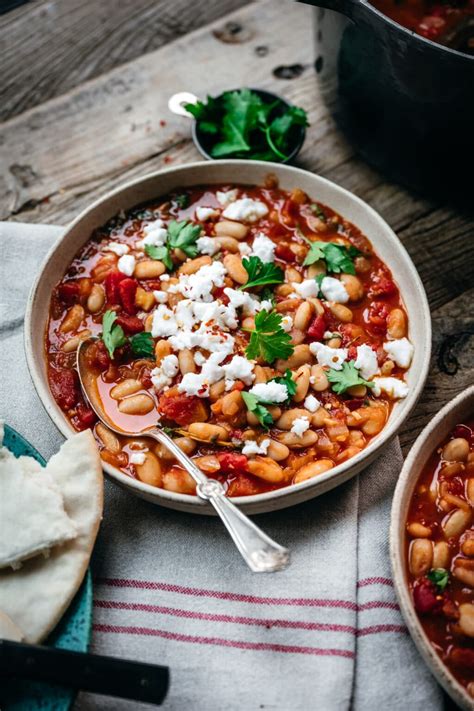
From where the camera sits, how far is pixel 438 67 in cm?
251

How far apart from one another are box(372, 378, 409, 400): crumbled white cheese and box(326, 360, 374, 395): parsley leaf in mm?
24

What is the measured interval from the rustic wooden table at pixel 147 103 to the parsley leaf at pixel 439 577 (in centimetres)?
98

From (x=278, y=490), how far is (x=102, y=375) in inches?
31.6

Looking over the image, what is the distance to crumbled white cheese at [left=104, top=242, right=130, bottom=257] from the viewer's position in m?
2.95

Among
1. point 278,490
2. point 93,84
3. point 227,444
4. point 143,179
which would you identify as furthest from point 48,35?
point 278,490

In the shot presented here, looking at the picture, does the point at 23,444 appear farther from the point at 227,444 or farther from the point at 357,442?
the point at 357,442

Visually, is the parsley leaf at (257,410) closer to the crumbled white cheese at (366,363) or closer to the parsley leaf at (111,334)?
the crumbled white cheese at (366,363)

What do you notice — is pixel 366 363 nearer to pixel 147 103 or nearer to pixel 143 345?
pixel 143 345

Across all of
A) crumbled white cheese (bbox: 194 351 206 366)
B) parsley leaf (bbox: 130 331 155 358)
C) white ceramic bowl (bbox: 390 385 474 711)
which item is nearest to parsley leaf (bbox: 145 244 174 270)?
parsley leaf (bbox: 130 331 155 358)

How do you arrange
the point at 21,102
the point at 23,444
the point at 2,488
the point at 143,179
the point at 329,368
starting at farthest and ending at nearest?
the point at 21,102 → the point at 143,179 → the point at 329,368 → the point at 23,444 → the point at 2,488

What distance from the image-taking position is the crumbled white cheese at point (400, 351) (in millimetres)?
2652

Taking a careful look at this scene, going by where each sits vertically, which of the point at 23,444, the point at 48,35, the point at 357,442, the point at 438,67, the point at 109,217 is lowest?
the point at 357,442

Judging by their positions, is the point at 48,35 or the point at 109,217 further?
the point at 48,35

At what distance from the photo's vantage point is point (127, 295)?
2799mm
